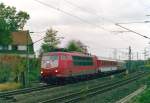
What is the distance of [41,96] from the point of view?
33531 millimetres

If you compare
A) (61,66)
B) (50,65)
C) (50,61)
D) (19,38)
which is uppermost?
(19,38)

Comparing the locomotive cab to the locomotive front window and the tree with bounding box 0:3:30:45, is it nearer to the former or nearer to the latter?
the locomotive front window

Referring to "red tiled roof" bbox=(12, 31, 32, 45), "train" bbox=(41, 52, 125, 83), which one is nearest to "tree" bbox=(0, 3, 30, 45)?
"red tiled roof" bbox=(12, 31, 32, 45)

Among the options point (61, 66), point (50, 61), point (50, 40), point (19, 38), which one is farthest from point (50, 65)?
point (19, 38)

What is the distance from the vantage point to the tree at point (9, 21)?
89938 millimetres

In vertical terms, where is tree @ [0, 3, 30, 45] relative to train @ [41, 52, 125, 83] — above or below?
above

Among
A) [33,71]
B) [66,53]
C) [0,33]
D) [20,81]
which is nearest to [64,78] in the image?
[66,53]

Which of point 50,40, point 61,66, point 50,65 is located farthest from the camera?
point 50,40

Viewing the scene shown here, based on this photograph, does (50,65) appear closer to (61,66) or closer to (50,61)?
(50,61)

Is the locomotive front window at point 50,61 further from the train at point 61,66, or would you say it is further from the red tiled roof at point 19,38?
the red tiled roof at point 19,38

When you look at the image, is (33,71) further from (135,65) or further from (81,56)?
(135,65)

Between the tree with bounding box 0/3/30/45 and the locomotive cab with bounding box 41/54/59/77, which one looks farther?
the tree with bounding box 0/3/30/45

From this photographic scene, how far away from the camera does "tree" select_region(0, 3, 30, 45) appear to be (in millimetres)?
89938

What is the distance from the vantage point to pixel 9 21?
324ft
